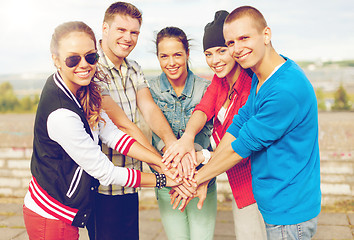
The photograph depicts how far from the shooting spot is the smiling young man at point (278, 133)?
195 centimetres

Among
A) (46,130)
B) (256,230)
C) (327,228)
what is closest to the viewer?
(46,130)

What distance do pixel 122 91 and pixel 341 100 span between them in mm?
9578

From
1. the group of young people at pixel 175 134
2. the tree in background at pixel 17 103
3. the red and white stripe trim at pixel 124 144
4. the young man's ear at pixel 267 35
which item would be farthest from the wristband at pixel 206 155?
the tree in background at pixel 17 103

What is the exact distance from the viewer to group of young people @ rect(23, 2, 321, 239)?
203 cm

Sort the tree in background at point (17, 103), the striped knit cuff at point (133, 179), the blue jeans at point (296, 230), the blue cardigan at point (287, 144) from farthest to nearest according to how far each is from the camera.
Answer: the tree in background at point (17, 103) → the striped knit cuff at point (133, 179) → the blue jeans at point (296, 230) → the blue cardigan at point (287, 144)

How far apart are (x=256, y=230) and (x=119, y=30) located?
179cm

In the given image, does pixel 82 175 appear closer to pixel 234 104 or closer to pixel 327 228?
pixel 234 104

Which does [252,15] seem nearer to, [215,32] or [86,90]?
[215,32]

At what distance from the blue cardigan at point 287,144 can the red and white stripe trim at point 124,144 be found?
93 cm

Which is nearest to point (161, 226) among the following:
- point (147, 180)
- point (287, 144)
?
point (147, 180)

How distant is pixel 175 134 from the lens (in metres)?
2.98

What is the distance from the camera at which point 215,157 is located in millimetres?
2576

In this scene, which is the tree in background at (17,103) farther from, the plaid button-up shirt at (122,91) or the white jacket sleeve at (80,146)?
the white jacket sleeve at (80,146)

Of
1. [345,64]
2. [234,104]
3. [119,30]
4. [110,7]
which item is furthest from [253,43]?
[345,64]
